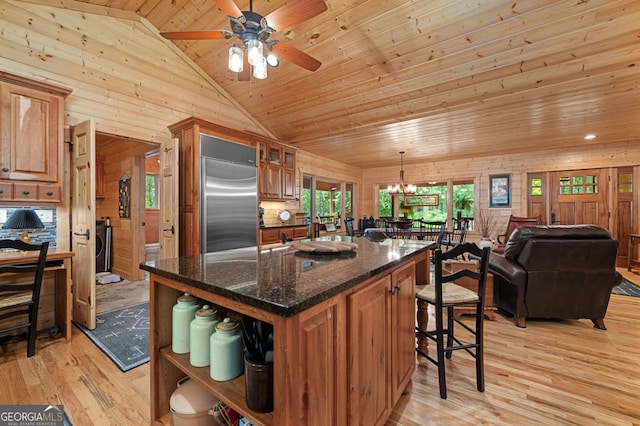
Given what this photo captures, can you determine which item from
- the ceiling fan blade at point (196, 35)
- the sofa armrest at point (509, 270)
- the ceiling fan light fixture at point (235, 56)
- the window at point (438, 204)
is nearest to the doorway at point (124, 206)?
the ceiling fan blade at point (196, 35)

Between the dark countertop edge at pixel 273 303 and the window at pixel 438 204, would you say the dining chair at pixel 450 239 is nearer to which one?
the window at pixel 438 204

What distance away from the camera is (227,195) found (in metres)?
3.76

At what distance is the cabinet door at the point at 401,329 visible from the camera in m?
1.45

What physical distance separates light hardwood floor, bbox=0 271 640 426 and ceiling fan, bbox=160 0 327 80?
246 cm

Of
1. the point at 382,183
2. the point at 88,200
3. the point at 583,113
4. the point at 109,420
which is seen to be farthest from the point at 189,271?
the point at 382,183

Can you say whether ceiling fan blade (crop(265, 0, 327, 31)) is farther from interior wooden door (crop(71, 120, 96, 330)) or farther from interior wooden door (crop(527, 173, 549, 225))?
interior wooden door (crop(527, 173, 549, 225))

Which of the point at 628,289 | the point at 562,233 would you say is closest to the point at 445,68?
the point at 562,233

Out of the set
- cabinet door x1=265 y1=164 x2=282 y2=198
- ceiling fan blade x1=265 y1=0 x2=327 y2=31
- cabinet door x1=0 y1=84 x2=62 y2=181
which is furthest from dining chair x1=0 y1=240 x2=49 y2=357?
cabinet door x1=265 y1=164 x2=282 y2=198

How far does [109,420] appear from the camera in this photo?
1.59m

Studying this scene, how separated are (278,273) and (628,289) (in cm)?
555

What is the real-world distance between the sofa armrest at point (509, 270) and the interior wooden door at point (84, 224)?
423cm

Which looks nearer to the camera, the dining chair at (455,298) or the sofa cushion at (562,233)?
the dining chair at (455,298)

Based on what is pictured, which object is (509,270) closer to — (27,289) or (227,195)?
(227,195)

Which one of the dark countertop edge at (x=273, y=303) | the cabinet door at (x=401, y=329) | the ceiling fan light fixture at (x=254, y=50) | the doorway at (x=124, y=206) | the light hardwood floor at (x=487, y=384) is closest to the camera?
the dark countertop edge at (x=273, y=303)
